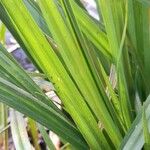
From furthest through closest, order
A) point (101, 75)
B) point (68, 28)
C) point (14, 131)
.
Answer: point (14, 131), point (101, 75), point (68, 28)

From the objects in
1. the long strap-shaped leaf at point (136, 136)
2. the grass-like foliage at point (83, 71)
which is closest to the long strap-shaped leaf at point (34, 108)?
the grass-like foliage at point (83, 71)

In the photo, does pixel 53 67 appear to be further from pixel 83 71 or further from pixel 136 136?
pixel 136 136

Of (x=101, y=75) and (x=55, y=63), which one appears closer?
(x=55, y=63)

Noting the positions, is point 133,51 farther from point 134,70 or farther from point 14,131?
point 14,131

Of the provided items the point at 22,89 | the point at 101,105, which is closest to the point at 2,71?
the point at 22,89

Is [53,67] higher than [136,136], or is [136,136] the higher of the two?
[53,67]

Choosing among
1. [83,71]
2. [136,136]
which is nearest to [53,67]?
[83,71]

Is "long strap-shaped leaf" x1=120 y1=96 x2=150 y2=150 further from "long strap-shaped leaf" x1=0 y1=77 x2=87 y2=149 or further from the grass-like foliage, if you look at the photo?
"long strap-shaped leaf" x1=0 y1=77 x2=87 y2=149

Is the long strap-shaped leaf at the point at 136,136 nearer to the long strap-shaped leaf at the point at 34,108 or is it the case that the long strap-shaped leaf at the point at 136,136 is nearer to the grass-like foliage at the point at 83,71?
the grass-like foliage at the point at 83,71

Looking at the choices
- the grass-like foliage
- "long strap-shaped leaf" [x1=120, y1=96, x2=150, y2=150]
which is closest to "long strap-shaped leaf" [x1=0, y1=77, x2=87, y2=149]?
the grass-like foliage

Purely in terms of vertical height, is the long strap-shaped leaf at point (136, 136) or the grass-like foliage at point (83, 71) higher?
the grass-like foliage at point (83, 71)

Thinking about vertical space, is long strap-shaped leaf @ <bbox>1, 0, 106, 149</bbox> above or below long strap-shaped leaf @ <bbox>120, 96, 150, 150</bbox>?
above
